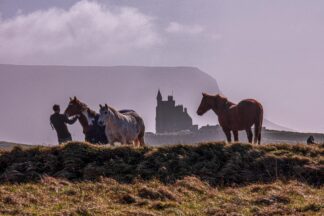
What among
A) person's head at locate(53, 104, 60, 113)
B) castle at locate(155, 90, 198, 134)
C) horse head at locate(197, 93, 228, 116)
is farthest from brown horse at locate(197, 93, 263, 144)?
castle at locate(155, 90, 198, 134)

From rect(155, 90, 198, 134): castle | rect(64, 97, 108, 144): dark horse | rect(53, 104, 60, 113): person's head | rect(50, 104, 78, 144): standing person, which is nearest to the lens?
rect(64, 97, 108, 144): dark horse

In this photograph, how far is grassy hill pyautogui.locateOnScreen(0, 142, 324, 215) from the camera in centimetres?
1261

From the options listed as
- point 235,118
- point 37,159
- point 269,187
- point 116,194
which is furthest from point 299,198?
point 235,118

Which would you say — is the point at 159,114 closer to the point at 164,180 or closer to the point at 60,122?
the point at 60,122

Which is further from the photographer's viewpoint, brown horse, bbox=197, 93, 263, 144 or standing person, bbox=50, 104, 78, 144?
standing person, bbox=50, 104, 78, 144

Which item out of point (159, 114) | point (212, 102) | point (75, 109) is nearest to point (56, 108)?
point (75, 109)

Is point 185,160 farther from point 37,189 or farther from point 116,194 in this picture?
point 37,189

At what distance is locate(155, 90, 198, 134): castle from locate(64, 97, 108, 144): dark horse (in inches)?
4186

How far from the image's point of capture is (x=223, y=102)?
25.6 metres

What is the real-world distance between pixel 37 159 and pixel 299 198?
7647 mm

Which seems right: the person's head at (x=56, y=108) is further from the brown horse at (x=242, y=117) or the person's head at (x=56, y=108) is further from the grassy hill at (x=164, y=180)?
the brown horse at (x=242, y=117)

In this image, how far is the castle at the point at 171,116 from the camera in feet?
437

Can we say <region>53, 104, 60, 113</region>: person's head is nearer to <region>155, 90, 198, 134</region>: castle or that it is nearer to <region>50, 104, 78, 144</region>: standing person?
<region>50, 104, 78, 144</region>: standing person

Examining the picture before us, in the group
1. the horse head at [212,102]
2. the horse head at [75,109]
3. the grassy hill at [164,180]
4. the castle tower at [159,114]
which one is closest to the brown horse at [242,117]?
the horse head at [212,102]
